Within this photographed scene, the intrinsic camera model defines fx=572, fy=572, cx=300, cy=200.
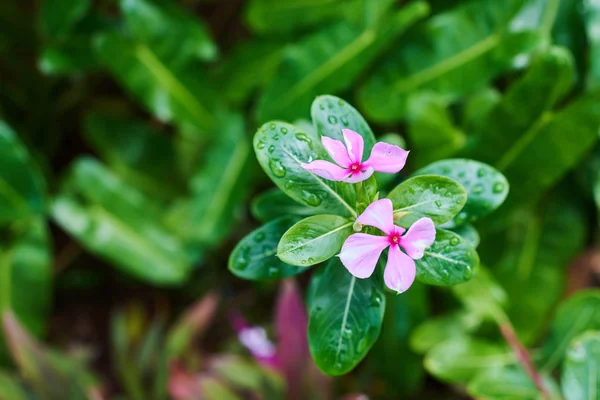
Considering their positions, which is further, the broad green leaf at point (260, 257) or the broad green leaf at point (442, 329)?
the broad green leaf at point (442, 329)

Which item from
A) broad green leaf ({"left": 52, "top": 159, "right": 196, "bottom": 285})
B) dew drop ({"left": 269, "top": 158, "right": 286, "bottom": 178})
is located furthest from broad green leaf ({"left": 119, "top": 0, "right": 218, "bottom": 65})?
dew drop ({"left": 269, "top": 158, "right": 286, "bottom": 178})

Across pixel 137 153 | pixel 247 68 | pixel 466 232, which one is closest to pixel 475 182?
pixel 466 232

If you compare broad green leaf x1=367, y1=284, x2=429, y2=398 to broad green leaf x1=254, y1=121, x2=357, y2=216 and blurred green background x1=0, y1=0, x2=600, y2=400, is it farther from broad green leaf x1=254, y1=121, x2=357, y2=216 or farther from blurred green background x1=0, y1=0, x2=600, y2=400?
broad green leaf x1=254, y1=121, x2=357, y2=216

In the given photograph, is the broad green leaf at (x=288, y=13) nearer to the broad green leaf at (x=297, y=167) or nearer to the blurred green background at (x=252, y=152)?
the blurred green background at (x=252, y=152)

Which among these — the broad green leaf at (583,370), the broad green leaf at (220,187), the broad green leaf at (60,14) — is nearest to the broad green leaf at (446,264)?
the broad green leaf at (583,370)

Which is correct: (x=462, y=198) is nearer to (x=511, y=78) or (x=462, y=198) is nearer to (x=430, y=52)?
(x=430, y=52)

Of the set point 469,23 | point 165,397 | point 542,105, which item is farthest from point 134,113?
point 542,105

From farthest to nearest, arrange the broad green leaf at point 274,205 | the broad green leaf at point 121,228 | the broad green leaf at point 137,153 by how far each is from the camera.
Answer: the broad green leaf at point 137,153 < the broad green leaf at point 121,228 < the broad green leaf at point 274,205
